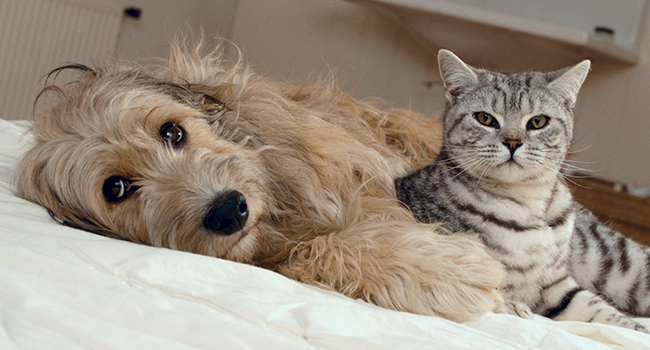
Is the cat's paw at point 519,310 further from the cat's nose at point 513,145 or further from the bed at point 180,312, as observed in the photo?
the cat's nose at point 513,145

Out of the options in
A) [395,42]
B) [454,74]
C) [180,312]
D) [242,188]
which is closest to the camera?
[180,312]

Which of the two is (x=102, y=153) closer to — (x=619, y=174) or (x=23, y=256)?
(x=23, y=256)

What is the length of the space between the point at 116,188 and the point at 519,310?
97 cm

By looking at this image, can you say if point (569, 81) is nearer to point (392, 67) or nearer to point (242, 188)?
point (242, 188)

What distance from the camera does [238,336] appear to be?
719 mm

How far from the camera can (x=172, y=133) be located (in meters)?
1.37

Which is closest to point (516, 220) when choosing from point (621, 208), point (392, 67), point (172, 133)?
point (172, 133)

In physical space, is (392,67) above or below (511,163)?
above

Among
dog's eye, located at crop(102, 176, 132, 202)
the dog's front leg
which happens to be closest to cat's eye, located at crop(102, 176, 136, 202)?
dog's eye, located at crop(102, 176, 132, 202)

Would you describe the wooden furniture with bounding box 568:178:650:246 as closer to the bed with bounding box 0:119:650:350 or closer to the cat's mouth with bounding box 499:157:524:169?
the cat's mouth with bounding box 499:157:524:169

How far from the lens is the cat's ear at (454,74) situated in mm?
1509

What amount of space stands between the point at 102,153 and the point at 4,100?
355 cm

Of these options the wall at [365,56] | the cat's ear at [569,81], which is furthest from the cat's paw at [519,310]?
the wall at [365,56]

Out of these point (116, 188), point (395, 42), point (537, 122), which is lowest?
point (116, 188)
